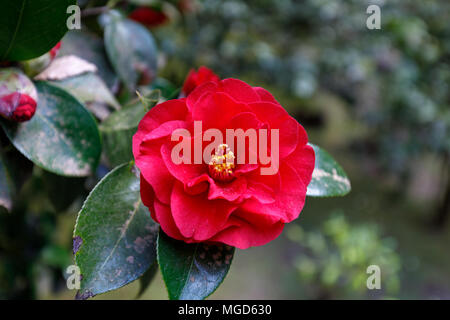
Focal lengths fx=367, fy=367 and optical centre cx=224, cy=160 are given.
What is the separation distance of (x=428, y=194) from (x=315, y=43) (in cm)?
154

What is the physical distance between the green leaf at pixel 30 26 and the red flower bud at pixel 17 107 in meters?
0.05

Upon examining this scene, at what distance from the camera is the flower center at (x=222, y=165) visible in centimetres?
33

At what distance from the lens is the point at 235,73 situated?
169 centimetres

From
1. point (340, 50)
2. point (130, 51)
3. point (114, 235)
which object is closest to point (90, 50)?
point (130, 51)

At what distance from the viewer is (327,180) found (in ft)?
1.35

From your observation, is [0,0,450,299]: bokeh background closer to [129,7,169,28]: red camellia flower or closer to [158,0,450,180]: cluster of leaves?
[158,0,450,180]: cluster of leaves

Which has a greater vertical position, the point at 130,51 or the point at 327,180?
the point at 130,51

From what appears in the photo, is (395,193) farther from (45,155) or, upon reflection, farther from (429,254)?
(45,155)

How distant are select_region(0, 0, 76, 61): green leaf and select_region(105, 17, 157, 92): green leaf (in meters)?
0.17

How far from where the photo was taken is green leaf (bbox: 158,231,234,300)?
0.31 meters

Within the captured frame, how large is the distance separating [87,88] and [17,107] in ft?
0.40

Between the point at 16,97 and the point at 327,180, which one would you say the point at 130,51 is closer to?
the point at 16,97

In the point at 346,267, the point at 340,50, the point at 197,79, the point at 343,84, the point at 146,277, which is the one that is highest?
the point at 197,79

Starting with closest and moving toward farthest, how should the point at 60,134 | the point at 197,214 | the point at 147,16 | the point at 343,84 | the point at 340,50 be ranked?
the point at 197,214 → the point at 60,134 → the point at 147,16 → the point at 340,50 → the point at 343,84
